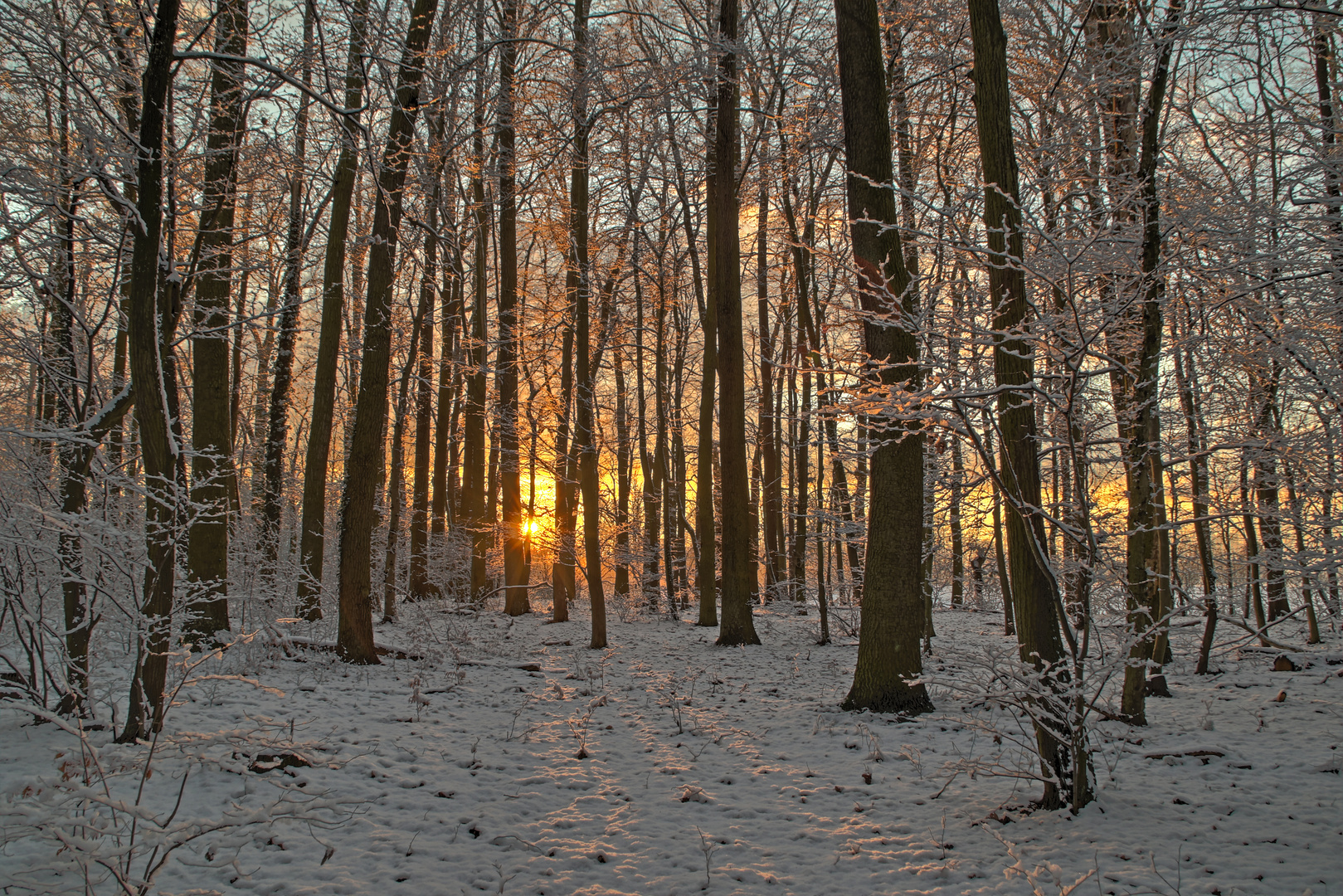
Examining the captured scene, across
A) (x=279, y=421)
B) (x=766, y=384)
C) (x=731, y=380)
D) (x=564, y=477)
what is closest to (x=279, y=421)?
(x=279, y=421)

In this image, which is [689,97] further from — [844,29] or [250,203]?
[250,203]

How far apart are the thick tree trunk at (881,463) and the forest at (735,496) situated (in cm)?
4

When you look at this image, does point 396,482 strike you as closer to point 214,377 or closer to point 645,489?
point 214,377

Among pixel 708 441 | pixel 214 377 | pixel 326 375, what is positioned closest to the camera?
pixel 214 377

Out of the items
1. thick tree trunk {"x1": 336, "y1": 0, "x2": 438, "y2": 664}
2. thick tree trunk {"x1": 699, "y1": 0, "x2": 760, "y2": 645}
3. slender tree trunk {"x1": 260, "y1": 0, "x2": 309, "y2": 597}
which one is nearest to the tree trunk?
slender tree trunk {"x1": 260, "y1": 0, "x2": 309, "y2": 597}

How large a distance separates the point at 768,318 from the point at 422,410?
954 cm

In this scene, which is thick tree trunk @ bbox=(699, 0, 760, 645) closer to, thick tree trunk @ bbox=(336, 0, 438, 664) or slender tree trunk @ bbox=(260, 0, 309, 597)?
thick tree trunk @ bbox=(336, 0, 438, 664)

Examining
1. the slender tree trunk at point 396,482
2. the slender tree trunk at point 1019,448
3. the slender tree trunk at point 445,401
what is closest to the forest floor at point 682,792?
the slender tree trunk at point 1019,448

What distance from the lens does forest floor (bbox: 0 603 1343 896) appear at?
131 inches

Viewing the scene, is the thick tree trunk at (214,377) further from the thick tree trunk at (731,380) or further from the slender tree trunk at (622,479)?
the slender tree trunk at (622,479)

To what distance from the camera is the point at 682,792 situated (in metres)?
4.70

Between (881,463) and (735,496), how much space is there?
4423 millimetres

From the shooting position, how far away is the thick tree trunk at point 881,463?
20.9ft

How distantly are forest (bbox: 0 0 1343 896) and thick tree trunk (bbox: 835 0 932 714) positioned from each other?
4 cm
